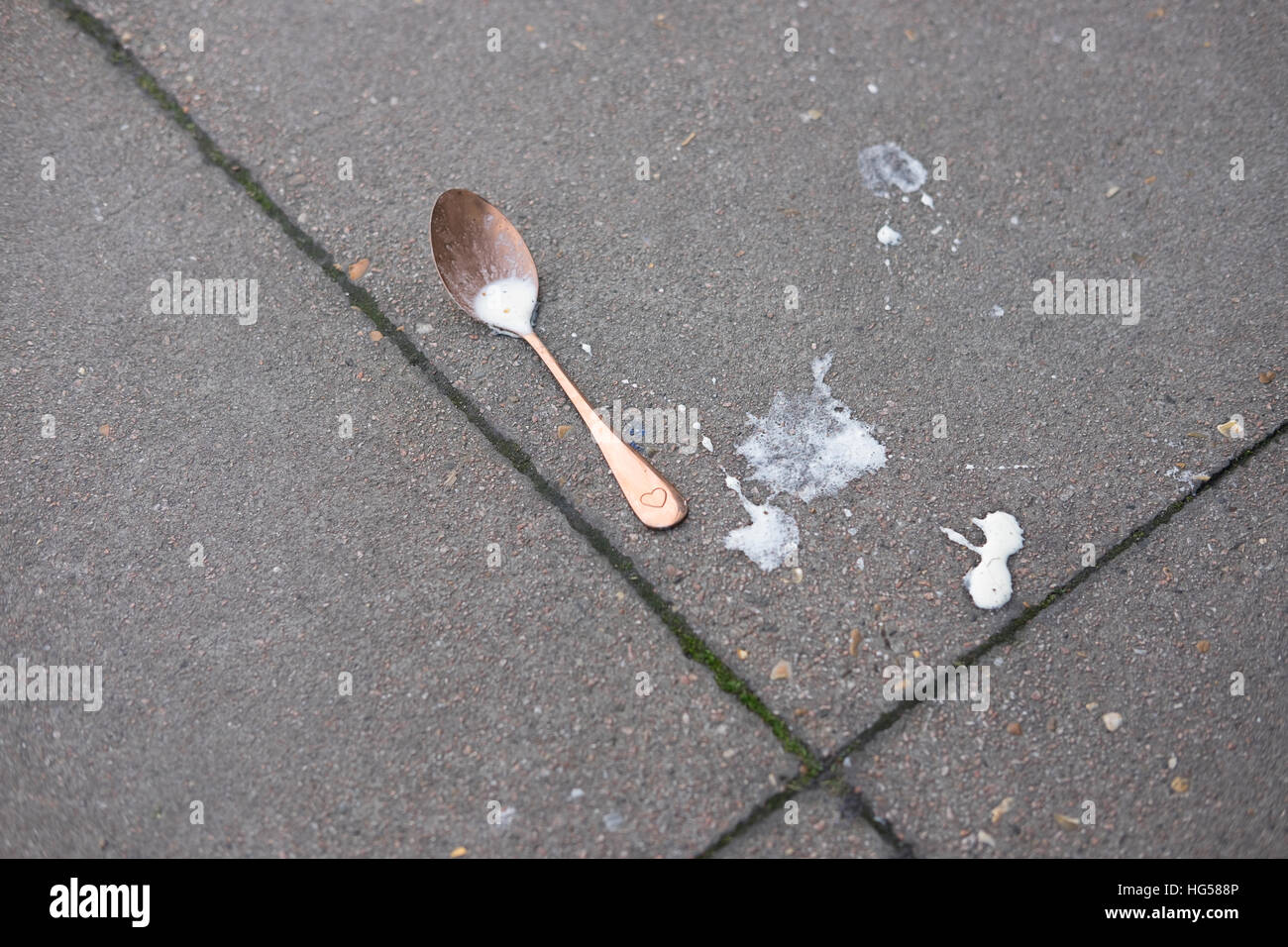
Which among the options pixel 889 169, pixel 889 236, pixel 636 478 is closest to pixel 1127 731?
pixel 636 478

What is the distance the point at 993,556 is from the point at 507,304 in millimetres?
1463

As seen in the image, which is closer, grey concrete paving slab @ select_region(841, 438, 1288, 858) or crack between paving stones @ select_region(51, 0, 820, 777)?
grey concrete paving slab @ select_region(841, 438, 1288, 858)

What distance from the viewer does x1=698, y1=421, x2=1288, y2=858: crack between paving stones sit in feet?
6.79

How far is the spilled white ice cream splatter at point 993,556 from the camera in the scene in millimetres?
2330

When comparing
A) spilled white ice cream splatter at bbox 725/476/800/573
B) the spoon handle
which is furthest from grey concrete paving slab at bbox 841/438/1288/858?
the spoon handle

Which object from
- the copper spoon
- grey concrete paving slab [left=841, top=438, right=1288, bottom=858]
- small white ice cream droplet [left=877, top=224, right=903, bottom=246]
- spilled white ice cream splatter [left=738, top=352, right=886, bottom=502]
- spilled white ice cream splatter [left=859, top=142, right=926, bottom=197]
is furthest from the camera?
spilled white ice cream splatter [left=859, top=142, right=926, bottom=197]

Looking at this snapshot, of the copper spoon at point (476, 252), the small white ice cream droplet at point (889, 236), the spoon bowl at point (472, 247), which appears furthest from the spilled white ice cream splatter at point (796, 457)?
the spoon bowl at point (472, 247)

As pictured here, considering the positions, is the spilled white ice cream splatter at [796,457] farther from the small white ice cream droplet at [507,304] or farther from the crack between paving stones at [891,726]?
the small white ice cream droplet at [507,304]

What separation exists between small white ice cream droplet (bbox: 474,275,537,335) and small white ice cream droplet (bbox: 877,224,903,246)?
3.45 feet

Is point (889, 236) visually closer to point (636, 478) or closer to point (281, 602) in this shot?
point (636, 478)

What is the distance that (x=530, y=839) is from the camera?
6.80 feet

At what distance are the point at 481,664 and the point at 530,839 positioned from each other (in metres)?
0.41

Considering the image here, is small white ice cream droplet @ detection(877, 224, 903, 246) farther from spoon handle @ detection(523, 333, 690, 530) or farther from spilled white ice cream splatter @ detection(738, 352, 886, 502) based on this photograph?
spoon handle @ detection(523, 333, 690, 530)
